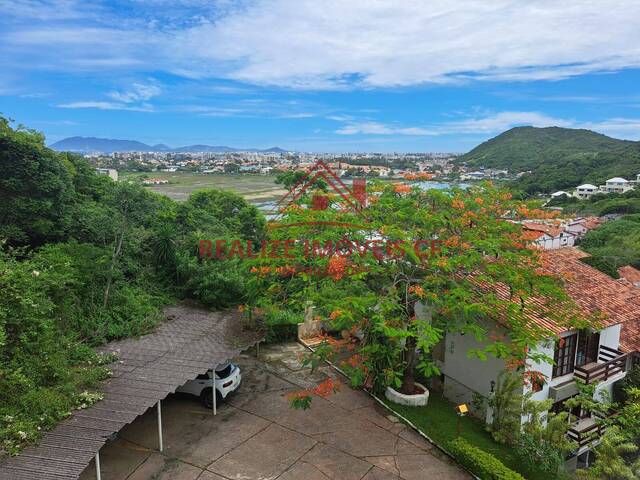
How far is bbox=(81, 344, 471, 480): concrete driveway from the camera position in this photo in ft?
31.8

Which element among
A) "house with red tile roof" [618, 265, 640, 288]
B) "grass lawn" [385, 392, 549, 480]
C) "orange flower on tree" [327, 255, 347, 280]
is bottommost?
"grass lawn" [385, 392, 549, 480]

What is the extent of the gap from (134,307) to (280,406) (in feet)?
17.5

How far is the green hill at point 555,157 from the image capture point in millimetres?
73688

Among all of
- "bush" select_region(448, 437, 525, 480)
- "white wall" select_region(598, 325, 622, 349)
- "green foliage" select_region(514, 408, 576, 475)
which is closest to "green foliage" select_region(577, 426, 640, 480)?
"green foliage" select_region(514, 408, 576, 475)

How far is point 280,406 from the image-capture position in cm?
1246

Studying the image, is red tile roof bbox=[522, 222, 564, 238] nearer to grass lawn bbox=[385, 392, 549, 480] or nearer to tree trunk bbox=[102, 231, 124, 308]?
grass lawn bbox=[385, 392, 549, 480]

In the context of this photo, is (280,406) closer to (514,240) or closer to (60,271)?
(60,271)

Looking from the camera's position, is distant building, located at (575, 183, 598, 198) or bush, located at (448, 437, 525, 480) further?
distant building, located at (575, 183, 598, 198)

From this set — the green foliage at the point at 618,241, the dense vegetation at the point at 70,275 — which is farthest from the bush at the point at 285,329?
the green foliage at the point at 618,241

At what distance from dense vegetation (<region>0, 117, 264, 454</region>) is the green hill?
5193cm

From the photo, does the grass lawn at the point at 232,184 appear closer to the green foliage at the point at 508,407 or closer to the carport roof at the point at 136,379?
the carport roof at the point at 136,379

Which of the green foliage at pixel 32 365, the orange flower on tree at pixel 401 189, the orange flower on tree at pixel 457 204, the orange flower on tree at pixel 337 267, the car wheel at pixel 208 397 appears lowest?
the car wheel at pixel 208 397

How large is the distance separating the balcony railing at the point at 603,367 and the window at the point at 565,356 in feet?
0.79

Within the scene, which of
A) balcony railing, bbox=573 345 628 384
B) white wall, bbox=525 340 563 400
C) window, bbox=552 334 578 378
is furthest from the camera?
window, bbox=552 334 578 378
